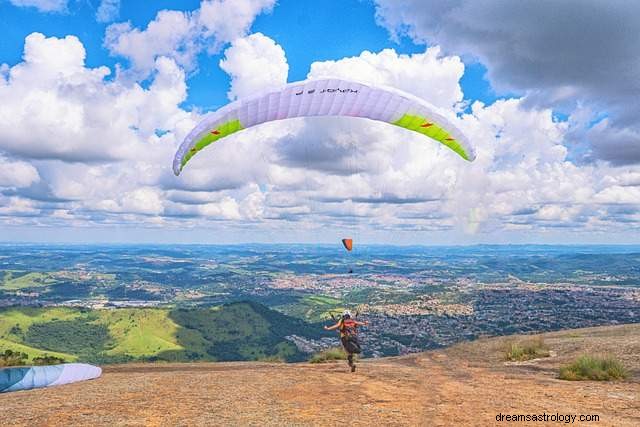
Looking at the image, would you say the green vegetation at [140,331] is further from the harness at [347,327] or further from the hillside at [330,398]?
the harness at [347,327]

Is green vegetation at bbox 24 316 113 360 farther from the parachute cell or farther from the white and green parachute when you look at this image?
the white and green parachute

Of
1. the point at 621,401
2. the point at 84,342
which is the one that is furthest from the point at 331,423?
the point at 84,342

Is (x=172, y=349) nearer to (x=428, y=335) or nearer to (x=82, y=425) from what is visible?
(x=428, y=335)

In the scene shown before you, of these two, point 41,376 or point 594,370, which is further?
point 41,376

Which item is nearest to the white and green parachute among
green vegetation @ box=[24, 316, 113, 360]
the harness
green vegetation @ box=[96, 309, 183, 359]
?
the harness

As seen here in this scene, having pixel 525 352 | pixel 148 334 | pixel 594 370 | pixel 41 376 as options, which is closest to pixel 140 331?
pixel 148 334

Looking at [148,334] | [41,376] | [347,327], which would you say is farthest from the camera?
[148,334]

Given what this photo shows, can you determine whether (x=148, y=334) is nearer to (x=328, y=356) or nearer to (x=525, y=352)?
(x=328, y=356)
